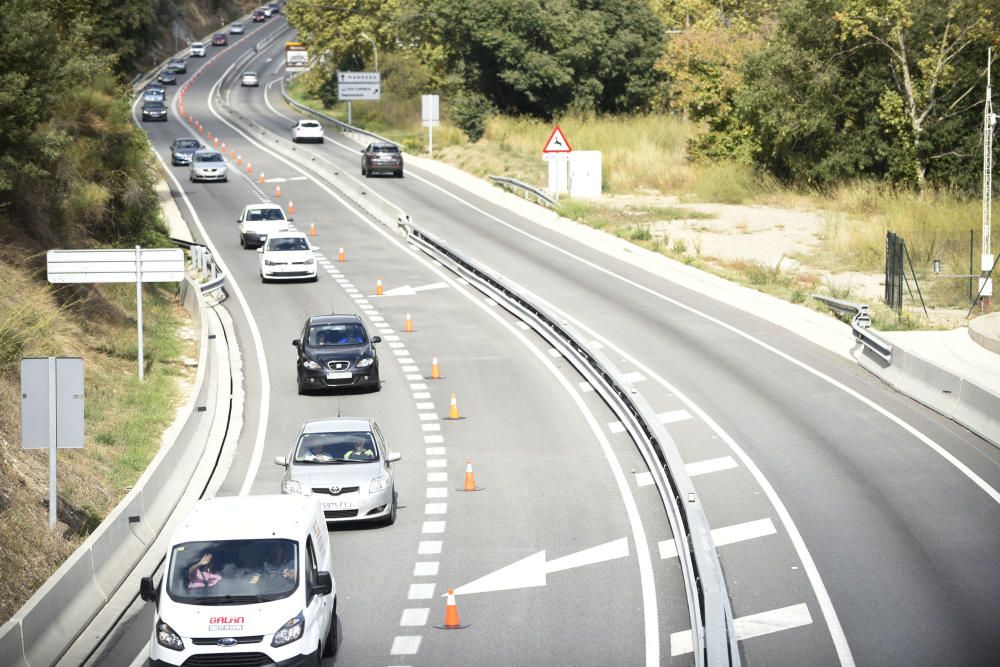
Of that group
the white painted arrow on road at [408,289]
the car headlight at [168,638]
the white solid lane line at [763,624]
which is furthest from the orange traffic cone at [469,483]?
the white painted arrow on road at [408,289]

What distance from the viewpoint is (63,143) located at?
112 ft

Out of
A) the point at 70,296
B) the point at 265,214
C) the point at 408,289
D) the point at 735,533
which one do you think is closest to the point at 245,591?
the point at 735,533

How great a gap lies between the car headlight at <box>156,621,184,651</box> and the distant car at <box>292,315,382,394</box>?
1508cm

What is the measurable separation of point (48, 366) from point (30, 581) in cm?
290

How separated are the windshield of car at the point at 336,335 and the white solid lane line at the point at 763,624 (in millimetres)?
14965

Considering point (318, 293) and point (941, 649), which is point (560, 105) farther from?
point (941, 649)

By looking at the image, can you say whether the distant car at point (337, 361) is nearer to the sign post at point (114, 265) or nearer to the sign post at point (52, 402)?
the sign post at point (114, 265)

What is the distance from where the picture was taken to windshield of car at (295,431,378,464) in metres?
20.7

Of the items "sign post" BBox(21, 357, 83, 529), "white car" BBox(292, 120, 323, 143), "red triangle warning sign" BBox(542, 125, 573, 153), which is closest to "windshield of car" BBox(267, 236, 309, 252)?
"red triangle warning sign" BBox(542, 125, 573, 153)

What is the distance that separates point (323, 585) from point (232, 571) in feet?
3.32

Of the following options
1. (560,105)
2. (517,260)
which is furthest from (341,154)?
(517,260)

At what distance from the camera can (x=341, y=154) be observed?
256 feet

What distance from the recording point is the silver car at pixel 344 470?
779 inches

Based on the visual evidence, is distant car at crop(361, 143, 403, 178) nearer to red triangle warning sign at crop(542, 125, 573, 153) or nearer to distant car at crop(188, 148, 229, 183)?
distant car at crop(188, 148, 229, 183)
